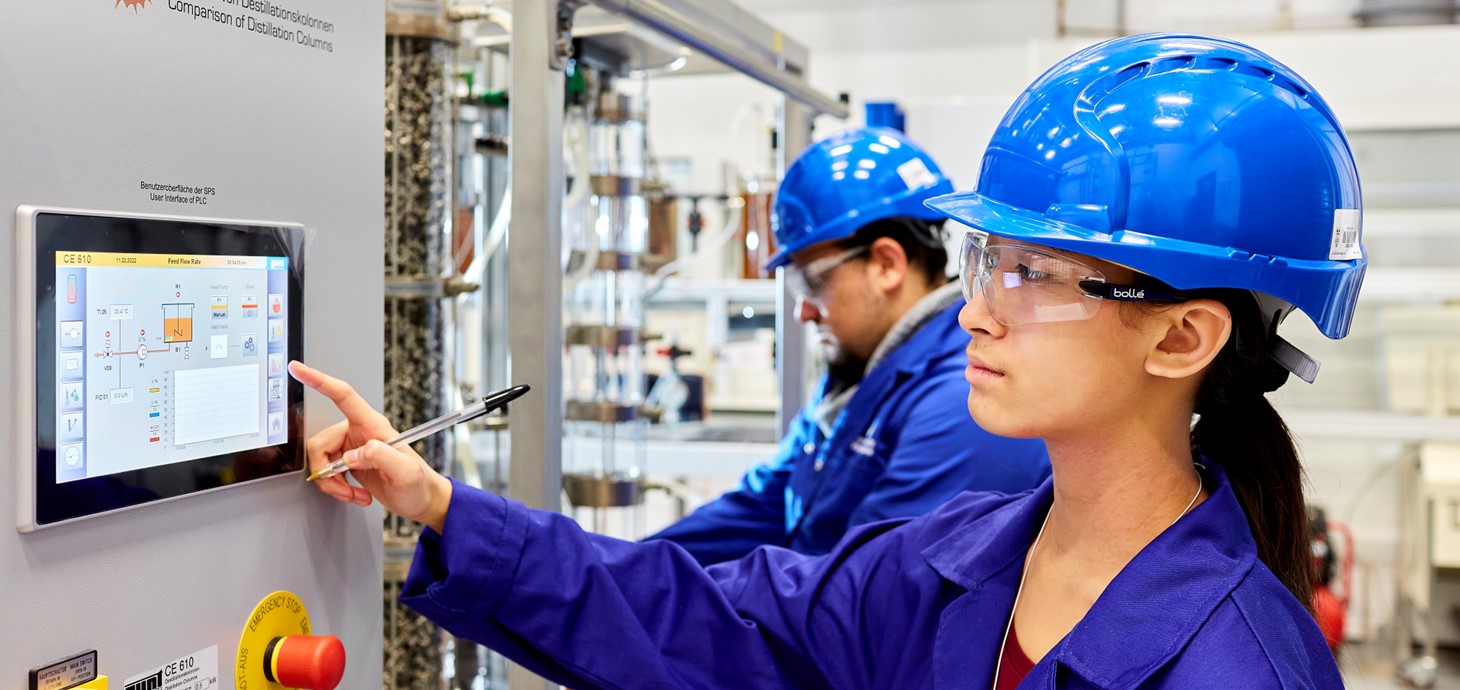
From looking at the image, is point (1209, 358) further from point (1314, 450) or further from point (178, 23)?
point (1314, 450)

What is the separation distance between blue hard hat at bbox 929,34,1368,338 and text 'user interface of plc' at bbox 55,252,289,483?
60cm

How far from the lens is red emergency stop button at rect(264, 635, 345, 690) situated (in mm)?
975

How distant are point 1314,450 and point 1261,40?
1500 mm

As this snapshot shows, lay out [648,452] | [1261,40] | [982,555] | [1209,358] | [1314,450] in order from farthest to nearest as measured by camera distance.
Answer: [1314,450], [1261,40], [648,452], [982,555], [1209,358]

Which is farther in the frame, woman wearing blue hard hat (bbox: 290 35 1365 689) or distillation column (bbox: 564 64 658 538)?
distillation column (bbox: 564 64 658 538)

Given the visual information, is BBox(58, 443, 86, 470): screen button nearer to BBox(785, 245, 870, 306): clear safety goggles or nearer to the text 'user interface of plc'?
the text 'user interface of plc'

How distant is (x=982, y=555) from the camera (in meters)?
1.17

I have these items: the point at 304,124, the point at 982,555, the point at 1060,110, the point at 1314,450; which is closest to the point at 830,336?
the point at 982,555

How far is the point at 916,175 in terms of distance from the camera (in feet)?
6.60

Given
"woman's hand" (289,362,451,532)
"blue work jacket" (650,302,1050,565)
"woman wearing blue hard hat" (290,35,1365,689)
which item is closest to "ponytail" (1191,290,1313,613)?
"woman wearing blue hard hat" (290,35,1365,689)

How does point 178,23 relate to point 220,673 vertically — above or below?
above

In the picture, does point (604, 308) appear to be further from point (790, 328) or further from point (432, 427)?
point (432, 427)

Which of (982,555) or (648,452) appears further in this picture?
(648,452)

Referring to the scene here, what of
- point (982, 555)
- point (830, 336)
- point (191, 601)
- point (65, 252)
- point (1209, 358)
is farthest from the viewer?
point (830, 336)
